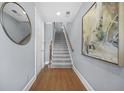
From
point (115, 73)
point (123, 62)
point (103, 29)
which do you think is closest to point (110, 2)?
point (103, 29)

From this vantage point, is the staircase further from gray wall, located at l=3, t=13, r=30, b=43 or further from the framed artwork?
the framed artwork

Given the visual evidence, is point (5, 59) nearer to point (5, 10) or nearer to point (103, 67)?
point (5, 10)

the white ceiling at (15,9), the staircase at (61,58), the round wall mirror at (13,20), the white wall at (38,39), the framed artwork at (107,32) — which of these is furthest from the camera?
the staircase at (61,58)

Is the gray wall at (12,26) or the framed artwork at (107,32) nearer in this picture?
the framed artwork at (107,32)

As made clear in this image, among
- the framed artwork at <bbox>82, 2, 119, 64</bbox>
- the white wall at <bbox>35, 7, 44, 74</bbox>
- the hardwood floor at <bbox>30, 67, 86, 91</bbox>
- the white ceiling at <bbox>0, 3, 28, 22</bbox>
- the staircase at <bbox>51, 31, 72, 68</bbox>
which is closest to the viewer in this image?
the framed artwork at <bbox>82, 2, 119, 64</bbox>

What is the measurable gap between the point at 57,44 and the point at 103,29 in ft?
19.8

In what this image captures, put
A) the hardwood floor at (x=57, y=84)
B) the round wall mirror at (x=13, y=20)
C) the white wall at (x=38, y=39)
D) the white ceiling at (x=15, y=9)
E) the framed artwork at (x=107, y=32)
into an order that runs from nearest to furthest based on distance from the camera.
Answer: the framed artwork at (x=107, y=32) < the round wall mirror at (x=13, y=20) < the white ceiling at (x=15, y=9) < the hardwood floor at (x=57, y=84) < the white wall at (x=38, y=39)

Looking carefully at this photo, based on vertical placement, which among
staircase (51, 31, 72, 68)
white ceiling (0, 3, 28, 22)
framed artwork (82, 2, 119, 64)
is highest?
white ceiling (0, 3, 28, 22)

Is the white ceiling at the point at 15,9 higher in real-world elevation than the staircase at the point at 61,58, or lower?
higher

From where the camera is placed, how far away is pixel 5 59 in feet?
5.55

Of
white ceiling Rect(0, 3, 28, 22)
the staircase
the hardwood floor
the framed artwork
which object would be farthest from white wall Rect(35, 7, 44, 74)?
the framed artwork

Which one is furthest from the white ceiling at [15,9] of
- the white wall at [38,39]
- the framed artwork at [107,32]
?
the white wall at [38,39]

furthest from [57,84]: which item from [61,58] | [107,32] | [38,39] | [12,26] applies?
[61,58]

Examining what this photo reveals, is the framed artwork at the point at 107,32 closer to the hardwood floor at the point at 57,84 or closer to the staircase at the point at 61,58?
the hardwood floor at the point at 57,84
